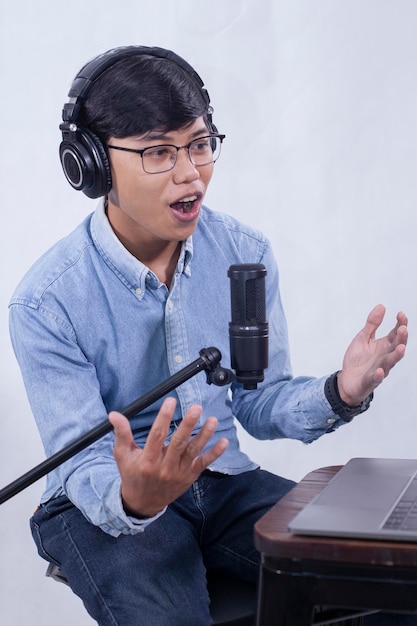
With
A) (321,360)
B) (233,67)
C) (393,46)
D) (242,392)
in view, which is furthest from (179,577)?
(393,46)

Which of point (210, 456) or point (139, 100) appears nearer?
point (210, 456)

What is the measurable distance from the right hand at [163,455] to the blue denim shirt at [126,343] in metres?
0.21

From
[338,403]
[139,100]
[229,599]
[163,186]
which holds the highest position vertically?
[139,100]

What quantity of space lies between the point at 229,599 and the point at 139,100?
0.77m

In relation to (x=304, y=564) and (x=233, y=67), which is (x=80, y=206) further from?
(x=304, y=564)

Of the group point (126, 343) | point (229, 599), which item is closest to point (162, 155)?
point (126, 343)

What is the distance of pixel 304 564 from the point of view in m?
0.95

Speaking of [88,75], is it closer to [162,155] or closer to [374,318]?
[162,155]

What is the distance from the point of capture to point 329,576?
94 centimetres

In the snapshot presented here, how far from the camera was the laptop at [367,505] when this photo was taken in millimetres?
953

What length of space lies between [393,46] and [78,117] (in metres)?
1.43

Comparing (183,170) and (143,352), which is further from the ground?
(183,170)

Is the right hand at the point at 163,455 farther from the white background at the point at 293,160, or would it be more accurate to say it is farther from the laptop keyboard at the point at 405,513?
the white background at the point at 293,160

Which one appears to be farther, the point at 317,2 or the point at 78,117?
the point at 317,2
